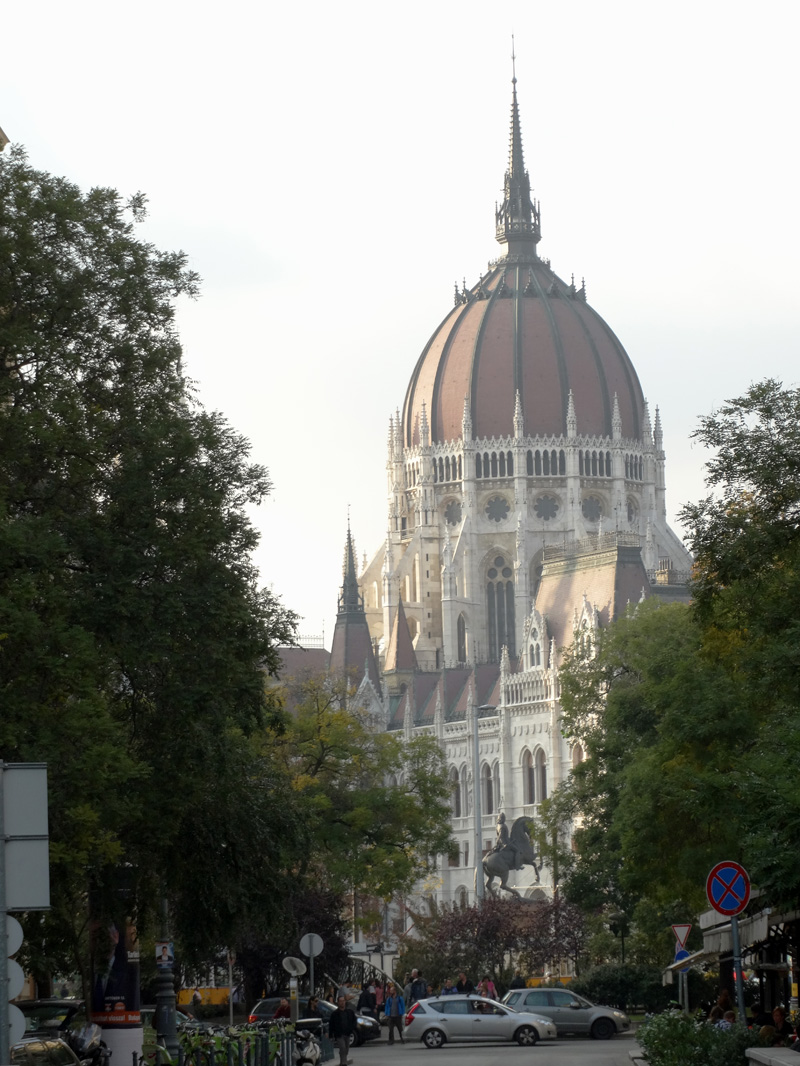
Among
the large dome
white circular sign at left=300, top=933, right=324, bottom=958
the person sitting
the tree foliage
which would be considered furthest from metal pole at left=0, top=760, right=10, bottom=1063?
the large dome

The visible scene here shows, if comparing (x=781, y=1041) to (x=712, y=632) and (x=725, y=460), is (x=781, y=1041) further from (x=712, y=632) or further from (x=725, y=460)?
(x=712, y=632)

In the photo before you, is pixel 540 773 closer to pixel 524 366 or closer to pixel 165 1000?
pixel 524 366

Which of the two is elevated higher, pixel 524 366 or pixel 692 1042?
pixel 524 366

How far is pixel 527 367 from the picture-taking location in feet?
523

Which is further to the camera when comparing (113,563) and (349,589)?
(349,589)

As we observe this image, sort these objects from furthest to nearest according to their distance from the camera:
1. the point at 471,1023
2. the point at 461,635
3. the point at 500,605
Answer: the point at 500,605, the point at 461,635, the point at 471,1023

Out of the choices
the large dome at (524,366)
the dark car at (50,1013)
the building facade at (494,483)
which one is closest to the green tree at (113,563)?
the dark car at (50,1013)

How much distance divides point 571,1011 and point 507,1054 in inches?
323

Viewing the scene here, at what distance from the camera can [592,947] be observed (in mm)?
72750

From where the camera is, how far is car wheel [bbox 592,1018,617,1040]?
46.6m

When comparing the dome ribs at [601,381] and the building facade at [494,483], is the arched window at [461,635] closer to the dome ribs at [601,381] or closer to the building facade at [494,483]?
the building facade at [494,483]

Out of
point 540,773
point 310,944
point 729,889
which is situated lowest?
point 310,944

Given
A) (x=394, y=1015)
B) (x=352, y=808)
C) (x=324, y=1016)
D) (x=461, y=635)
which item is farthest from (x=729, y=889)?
(x=461, y=635)

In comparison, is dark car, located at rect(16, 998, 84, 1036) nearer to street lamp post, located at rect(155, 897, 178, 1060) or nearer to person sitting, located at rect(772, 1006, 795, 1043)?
street lamp post, located at rect(155, 897, 178, 1060)
